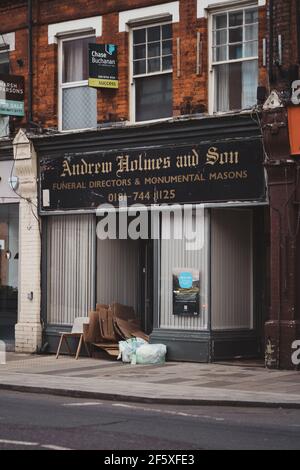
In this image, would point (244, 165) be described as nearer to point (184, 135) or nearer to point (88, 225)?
point (184, 135)

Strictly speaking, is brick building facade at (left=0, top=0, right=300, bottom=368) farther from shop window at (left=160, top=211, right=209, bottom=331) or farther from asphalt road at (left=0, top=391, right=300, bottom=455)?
asphalt road at (left=0, top=391, right=300, bottom=455)

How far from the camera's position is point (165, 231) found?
19609 millimetres

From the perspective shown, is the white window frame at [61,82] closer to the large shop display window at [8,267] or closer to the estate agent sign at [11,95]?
the estate agent sign at [11,95]

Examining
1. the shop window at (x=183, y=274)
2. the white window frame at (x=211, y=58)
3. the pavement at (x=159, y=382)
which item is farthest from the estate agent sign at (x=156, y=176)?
the pavement at (x=159, y=382)

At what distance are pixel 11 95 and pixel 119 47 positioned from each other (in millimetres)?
2916

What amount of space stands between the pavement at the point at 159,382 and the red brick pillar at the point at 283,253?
52cm

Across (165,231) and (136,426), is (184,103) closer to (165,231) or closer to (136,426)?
(165,231)

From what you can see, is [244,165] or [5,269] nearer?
[244,165]

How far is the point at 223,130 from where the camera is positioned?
60.9 ft

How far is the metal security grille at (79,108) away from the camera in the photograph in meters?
20.9

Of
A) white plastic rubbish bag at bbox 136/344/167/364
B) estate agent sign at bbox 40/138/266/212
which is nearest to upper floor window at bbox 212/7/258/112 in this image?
estate agent sign at bbox 40/138/266/212

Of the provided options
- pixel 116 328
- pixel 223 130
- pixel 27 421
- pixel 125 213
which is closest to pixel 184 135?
pixel 223 130
